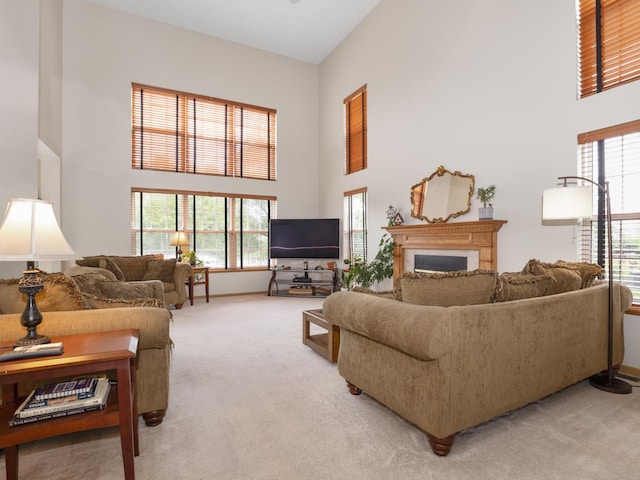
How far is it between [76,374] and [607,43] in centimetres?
466

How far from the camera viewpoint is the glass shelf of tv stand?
6.87m

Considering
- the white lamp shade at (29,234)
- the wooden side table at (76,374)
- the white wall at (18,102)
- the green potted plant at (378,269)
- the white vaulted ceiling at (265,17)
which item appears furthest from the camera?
the white vaulted ceiling at (265,17)

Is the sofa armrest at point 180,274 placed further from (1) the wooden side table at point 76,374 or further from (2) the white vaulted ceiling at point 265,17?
(2) the white vaulted ceiling at point 265,17

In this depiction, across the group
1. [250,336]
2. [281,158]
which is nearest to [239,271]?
[281,158]

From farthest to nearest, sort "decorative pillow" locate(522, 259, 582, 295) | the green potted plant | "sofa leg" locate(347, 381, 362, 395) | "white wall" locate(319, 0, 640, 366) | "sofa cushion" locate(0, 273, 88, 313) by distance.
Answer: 1. the green potted plant
2. "white wall" locate(319, 0, 640, 366)
3. "sofa leg" locate(347, 381, 362, 395)
4. "decorative pillow" locate(522, 259, 582, 295)
5. "sofa cushion" locate(0, 273, 88, 313)

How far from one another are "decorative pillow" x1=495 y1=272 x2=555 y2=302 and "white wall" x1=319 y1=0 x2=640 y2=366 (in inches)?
54.5

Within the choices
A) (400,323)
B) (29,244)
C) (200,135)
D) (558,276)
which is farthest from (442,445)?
(200,135)

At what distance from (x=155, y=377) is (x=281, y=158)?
604 cm

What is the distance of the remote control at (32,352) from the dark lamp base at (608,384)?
3.44 meters

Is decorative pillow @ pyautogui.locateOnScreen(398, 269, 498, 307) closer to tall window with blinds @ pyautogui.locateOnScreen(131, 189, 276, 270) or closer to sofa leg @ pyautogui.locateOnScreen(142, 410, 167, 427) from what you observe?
sofa leg @ pyautogui.locateOnScreen(142, 410, 167, 427)

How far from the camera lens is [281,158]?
7496 millimetres

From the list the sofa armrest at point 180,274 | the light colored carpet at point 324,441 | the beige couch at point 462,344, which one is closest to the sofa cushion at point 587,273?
the beige couch at point 462,344

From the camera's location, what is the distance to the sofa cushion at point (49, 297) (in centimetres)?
188

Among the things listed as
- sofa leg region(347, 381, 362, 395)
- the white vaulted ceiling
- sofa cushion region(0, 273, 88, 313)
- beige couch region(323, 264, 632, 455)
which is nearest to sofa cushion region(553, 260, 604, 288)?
beige couch region(323, 264, 632, 455)
